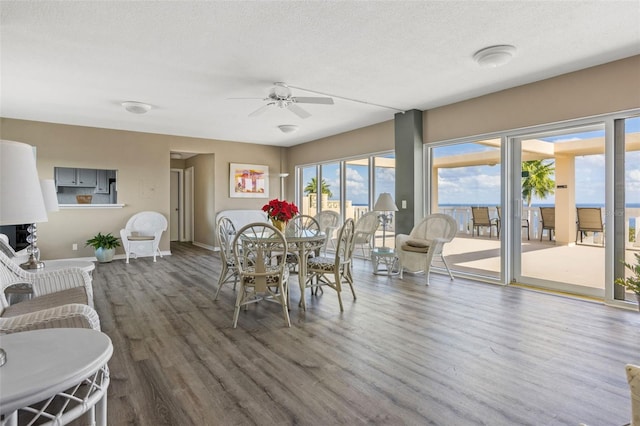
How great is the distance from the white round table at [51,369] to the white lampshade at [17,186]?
0.46 meters

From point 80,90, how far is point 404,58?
13.6ft

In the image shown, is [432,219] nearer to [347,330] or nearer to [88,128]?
[347,330]

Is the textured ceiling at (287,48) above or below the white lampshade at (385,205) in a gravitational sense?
above

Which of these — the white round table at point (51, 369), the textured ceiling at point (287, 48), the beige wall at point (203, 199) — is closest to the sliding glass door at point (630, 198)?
the textured ceiling at point (287, 48)

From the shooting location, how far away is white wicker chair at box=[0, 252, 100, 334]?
1680mm

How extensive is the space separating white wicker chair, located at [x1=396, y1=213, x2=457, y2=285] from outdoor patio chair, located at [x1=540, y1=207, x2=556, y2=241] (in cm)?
110

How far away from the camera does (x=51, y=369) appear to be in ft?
3.59

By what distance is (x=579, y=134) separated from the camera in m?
4.11

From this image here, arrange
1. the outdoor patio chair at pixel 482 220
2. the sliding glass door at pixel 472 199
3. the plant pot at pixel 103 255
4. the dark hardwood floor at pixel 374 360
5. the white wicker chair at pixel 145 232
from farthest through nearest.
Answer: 1. the white wicker chair at pixel 145 232
2. the plant pot at pixel 103 255
3. the outdoor patio chair at pixel 482 220
4. the sliding glass door at pixel 472 199
5. the dark hardwood floor at pixel 374 360

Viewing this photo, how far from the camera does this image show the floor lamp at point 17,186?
1.28 metres

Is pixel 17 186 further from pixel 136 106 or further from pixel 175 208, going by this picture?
pixel 175 208

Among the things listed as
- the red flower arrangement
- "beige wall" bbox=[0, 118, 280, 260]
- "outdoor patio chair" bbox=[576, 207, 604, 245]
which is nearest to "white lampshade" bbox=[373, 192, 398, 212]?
the red flower arrangement

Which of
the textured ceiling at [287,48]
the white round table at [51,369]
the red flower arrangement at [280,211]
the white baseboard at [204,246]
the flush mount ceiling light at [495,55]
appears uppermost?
the textured ceiling at [287,48]

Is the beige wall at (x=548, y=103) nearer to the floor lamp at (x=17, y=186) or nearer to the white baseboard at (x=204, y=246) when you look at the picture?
the floor lamp at (x=17, y=186)
